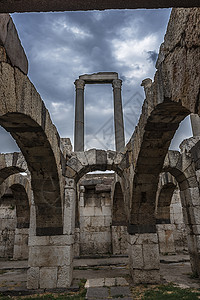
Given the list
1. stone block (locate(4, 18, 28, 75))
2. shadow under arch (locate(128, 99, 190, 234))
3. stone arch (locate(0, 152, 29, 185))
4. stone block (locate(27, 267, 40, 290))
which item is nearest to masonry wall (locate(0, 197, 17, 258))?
stone arch (locate(0, 152, 29, 185))

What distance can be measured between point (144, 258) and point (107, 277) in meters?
1.24

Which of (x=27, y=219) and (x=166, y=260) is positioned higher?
(x=27, y=219)

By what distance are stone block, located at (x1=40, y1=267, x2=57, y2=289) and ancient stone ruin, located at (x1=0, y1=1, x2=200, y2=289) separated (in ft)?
0.07

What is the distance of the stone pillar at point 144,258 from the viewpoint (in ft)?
18.3

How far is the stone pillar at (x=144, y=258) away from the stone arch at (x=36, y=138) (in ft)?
Result: 6.41

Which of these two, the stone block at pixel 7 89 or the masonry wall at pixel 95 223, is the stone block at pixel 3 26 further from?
the masonry wall at pixel 95 223

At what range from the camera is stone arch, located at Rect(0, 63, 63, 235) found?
2.47m

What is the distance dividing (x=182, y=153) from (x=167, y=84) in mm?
4637

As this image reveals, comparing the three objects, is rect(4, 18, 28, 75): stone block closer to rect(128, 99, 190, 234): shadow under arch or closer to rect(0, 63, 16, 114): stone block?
rect(0, 63, 16, 114): stone block

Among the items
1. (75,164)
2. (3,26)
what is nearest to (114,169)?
(75,164)

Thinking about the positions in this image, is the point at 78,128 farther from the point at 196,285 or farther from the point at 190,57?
the point at 190,57

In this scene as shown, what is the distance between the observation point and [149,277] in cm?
556

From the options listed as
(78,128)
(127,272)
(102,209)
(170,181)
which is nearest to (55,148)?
(127,272)

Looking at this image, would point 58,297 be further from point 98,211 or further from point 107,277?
point 98,211
